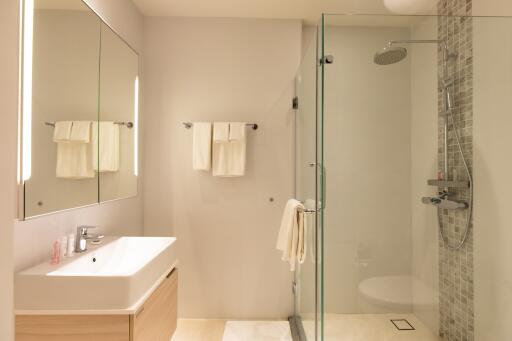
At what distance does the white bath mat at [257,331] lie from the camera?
2291mm

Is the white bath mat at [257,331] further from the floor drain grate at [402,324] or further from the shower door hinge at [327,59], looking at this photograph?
A: the shower door hinge at [327,59]

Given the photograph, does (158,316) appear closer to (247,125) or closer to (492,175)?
(247,125)

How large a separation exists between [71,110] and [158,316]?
109 cm

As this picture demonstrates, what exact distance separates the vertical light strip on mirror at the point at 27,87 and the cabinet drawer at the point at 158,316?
28.7 inches

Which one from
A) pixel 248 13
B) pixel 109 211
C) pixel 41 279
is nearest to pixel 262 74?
pixel 248 13

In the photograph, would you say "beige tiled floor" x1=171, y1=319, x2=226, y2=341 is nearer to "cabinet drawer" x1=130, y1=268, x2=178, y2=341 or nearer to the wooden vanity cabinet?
"cabinet drawer" x1=130, y1=268, x2=178, y2=341

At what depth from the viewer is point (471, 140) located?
169 cm

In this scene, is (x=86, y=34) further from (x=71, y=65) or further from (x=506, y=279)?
(x=506, y=279)

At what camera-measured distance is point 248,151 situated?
8.50 ft

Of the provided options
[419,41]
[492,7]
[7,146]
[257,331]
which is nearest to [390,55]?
[419,41]

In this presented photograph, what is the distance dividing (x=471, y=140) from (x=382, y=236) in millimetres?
690

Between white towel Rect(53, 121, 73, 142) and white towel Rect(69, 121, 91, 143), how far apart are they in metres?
0.03

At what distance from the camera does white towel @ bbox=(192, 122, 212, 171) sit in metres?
2.46

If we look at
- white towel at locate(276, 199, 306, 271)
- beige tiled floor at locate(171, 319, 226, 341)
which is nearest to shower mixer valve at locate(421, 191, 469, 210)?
white towel at locate(276, 199, 306, 271)
